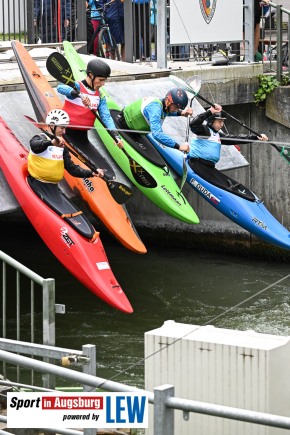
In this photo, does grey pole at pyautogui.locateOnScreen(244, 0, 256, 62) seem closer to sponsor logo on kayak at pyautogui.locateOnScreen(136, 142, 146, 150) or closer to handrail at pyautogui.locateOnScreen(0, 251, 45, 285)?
sponsor logo on kayak at pyautogui.locateOnScreen(136, 142, 146, 150)

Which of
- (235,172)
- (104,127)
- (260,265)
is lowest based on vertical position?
(260,265)

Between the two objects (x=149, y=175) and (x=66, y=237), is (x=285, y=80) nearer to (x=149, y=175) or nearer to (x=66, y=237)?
(x=149, y=175)

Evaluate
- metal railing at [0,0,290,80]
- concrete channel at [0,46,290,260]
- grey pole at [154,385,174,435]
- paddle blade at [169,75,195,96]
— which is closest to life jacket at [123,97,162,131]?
paddle blade at [169,75,195,96]

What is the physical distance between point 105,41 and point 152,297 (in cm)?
481

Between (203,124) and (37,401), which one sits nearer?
(37,401)

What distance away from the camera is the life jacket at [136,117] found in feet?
44.1

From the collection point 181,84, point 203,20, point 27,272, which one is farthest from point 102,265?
point 203,20

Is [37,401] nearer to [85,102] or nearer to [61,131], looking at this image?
[61,131]

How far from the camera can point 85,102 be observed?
41.4ft

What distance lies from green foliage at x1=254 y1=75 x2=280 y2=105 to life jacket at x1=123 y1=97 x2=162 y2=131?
129 inches

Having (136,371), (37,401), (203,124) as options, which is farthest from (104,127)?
(37,401)

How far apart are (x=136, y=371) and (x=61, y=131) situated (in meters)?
2.70

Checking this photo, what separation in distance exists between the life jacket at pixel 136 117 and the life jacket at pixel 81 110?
685 mm

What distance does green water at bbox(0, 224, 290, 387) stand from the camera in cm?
1252
